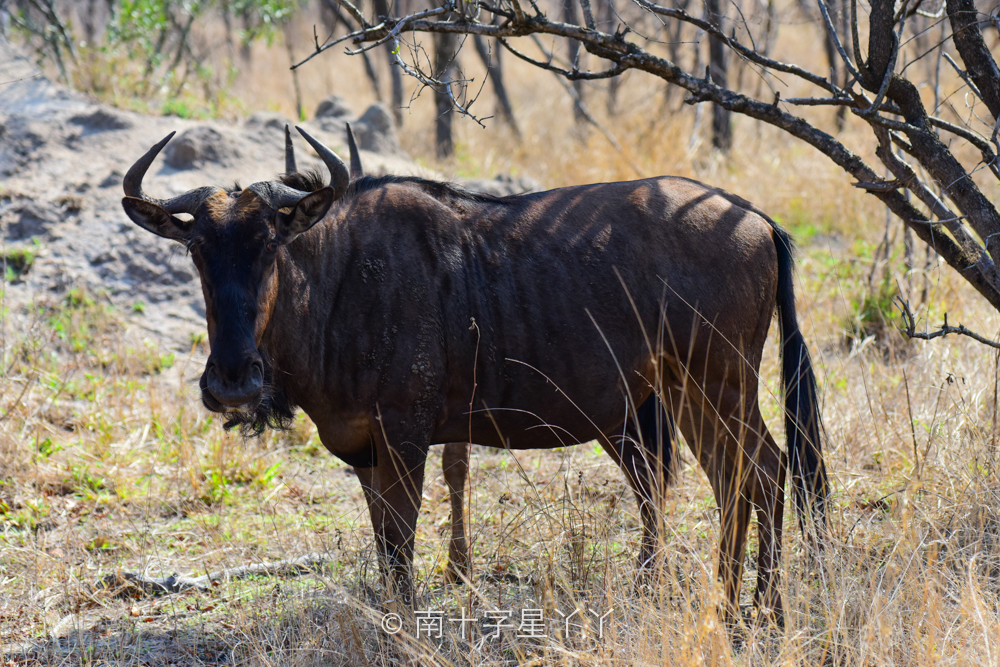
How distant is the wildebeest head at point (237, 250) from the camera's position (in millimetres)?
2922

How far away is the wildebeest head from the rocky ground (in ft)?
9.26

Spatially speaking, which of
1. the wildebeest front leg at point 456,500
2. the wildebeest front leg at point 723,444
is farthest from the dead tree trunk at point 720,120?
the wildebeest front leg at point 456,500

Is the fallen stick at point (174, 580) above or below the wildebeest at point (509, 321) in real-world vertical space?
below

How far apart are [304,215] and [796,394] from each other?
7.53ft

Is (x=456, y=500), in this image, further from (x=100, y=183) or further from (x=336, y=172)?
(x=100, y=183)

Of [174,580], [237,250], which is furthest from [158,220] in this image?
[174,580]

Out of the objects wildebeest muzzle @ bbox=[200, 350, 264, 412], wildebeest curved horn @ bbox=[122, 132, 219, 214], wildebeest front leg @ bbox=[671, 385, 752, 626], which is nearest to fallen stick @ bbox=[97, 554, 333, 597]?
wildebeest muzzle @ bbox=[200, 350, 264, 412]

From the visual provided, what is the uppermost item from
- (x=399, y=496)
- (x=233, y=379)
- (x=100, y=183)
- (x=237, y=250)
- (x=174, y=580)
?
(x=100, y=183)

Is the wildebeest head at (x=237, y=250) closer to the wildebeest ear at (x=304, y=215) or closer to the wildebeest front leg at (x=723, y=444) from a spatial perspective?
the wildebeest ear at (x=304, y=215)

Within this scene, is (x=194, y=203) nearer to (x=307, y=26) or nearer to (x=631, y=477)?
(x=631, y=477)

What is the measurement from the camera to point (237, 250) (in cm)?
305

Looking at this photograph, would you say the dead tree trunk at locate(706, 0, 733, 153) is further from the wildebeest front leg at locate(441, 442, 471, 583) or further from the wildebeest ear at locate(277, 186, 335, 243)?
the wildebeest ear at locate(277, 186, 335, 243)

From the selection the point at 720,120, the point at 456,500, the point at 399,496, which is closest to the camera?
the point at 399,496

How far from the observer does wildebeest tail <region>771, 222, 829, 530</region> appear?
3.72m
